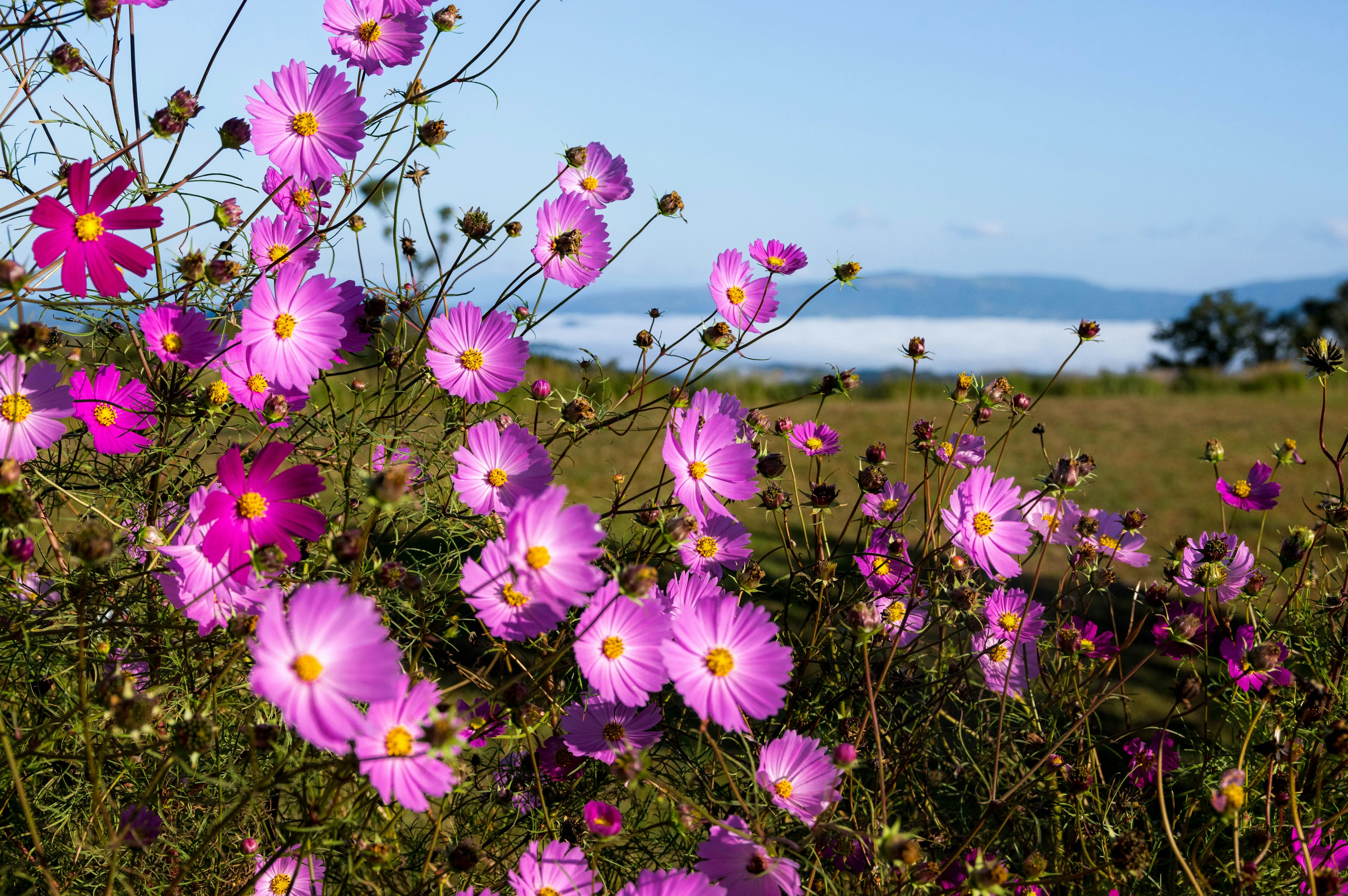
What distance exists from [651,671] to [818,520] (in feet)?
0.82

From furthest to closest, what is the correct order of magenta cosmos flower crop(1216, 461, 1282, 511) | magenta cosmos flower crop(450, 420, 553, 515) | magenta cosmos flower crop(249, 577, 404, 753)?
magenta cosmos flower crop(1216, 461, 1282, 511) < magenta cosmos flower crop(450, 420, 553, 515) < magenta cosmos flower crop(249, 577, 404, 753)

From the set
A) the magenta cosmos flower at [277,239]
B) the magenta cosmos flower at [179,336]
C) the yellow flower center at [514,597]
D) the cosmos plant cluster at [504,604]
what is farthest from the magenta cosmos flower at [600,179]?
the yellow flower center at [514,597]

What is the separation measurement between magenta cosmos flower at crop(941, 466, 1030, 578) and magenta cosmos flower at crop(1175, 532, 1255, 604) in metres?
0.14

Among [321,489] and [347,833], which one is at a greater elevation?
[321,489]

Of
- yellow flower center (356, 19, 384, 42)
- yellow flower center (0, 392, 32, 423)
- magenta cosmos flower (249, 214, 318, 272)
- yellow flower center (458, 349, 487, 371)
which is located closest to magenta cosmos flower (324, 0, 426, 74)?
yellow flower center (356, 19, 384, 42)

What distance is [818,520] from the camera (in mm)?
749

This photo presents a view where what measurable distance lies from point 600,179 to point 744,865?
57 centimetres

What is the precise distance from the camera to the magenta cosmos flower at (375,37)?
2.42 ft

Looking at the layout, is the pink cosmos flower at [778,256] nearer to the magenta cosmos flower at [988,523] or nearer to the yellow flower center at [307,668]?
the magenta cosmos flower at [988,523]

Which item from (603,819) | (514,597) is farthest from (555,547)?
(603,819)

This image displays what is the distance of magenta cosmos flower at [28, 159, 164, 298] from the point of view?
1.83 feet

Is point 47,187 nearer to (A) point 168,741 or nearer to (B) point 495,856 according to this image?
(A) point 168,741

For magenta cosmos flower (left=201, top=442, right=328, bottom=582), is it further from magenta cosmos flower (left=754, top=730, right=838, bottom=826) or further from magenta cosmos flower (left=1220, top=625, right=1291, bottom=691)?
magenta cosmos flower (left=1220, top=625, right=1291, bottom=691)

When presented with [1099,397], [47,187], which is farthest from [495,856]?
[1099,397]
